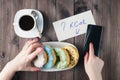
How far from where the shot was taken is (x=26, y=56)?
84 cm

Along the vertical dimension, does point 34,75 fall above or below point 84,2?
below

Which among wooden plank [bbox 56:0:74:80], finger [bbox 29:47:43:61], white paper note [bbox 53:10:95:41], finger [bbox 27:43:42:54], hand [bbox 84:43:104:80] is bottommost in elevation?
hand [bbox 84:43:104:80]

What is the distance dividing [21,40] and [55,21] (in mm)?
133

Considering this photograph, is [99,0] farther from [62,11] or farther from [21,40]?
[21,40]

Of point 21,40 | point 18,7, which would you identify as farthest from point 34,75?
point 18,7

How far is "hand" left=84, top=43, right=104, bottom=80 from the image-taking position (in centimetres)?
84

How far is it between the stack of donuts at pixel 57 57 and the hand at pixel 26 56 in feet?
0.07

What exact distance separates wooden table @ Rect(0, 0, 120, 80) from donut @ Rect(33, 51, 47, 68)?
0.07 meters

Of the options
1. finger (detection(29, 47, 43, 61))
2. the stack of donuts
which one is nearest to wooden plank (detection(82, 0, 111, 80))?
the stack of donuts

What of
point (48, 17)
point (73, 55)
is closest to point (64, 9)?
point (48, 17)

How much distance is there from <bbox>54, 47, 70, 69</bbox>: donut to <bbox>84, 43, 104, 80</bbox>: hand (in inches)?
2.5

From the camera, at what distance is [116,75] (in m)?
0.90

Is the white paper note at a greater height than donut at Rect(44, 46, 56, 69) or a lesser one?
greater

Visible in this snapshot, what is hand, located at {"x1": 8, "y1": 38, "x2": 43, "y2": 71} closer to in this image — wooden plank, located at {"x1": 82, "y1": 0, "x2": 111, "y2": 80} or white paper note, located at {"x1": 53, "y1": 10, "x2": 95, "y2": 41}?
white paper note, located at {"x1": 53, "y1": 10, "x2": 95, "y2": 41}
